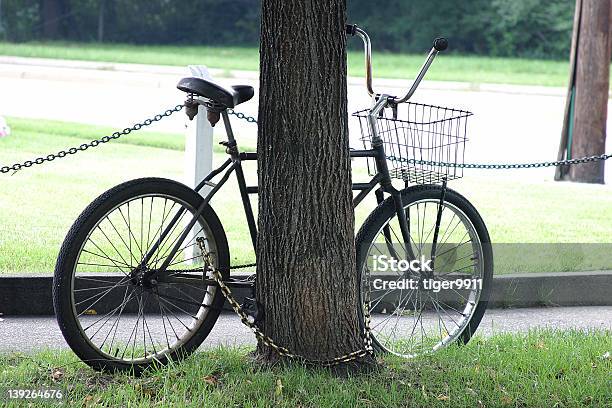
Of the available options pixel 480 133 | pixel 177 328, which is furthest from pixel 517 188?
pixel 177 328

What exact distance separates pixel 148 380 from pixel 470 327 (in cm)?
172

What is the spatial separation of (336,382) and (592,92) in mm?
7482

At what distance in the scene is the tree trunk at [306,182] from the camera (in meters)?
4.19

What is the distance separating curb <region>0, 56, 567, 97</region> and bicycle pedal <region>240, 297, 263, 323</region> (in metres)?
15.2

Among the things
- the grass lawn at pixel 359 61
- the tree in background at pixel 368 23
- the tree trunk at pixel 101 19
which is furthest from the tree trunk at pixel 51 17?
the grass lawn at pixel 359 61

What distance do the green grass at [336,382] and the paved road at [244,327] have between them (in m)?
0.58

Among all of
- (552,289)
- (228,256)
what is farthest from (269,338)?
(552,289)

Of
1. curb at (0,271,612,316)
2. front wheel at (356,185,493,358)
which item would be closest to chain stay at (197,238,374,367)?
front wheel at (356,185,493,358)

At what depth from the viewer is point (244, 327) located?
578cm

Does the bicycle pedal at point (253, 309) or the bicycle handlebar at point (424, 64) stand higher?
the bicycle handlebar at point (424, 64)

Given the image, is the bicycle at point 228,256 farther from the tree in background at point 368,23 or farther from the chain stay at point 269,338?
the tree in background at point 368,23

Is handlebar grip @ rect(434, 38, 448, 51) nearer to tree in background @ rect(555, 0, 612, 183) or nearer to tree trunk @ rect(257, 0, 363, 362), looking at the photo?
tree trunk @ rect(257, 0, 363, 362)

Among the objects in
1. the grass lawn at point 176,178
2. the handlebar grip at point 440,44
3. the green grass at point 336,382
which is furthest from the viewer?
the grass lawn at point 176,178

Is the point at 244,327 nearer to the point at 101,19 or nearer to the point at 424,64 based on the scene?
the point at 424,64
